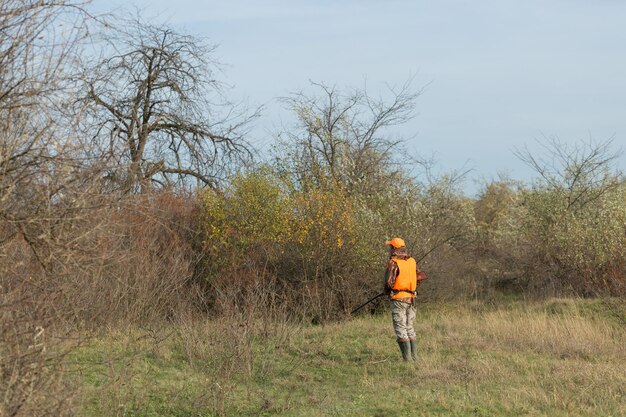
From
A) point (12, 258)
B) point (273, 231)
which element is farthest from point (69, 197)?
point (273, 231)

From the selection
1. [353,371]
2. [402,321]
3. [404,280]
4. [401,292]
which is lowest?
[353,371]

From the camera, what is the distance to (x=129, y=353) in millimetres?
13180

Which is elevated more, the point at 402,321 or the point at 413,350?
the point at 402,321

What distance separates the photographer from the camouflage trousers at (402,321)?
41.0 ft

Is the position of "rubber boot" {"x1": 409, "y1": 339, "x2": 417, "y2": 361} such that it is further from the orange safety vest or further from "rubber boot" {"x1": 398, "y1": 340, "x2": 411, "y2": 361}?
the orange safety vest

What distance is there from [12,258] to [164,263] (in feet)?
40.5

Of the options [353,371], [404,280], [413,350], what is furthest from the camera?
[413,350]

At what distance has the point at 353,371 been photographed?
1239 centimetres

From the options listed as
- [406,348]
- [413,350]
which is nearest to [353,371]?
[406,348]

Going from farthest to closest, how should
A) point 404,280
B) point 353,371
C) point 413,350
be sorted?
point 413,350, point 404,280, point 353,371

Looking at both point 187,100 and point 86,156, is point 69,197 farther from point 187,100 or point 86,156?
point 187,100

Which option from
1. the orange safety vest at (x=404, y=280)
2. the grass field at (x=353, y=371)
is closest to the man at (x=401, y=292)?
the orange safety vest at (x=404, y=280)

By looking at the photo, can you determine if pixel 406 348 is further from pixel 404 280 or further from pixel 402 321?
pixel 404 280

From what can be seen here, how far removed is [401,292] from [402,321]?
0.47 m
